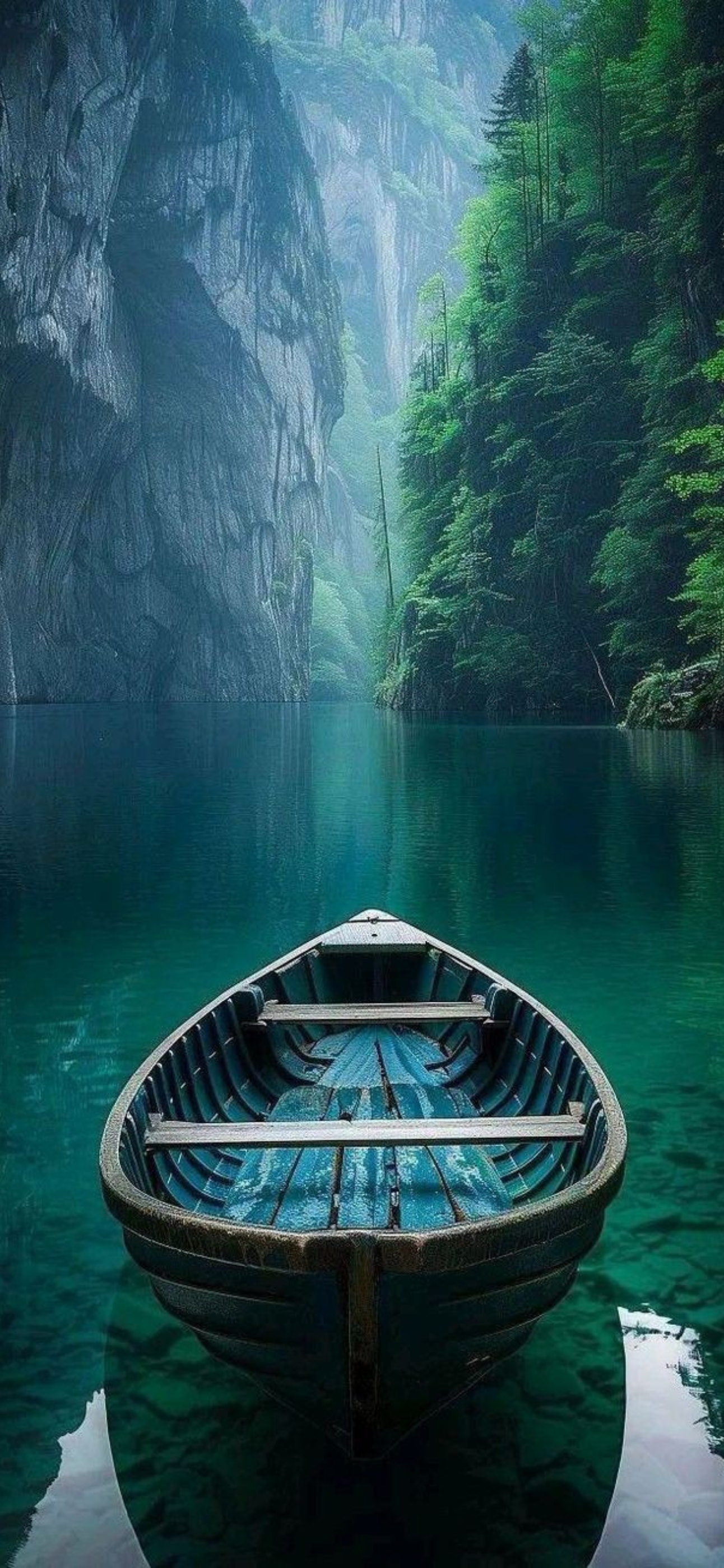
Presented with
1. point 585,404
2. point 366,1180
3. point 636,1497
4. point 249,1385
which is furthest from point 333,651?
point 636,1497

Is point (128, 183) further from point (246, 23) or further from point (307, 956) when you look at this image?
point (307, 956)

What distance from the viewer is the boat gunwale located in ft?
8.71

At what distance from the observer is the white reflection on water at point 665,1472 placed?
2891 millimetres

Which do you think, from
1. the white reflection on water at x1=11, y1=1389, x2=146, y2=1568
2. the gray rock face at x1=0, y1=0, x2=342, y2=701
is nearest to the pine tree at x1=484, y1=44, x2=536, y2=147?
the gray rock face at x1=0, y1=0, x2=342, y2=701

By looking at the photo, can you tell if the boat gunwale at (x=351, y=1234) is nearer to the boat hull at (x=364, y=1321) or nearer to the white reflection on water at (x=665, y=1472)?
the boat hull at (x=364, y=1321)

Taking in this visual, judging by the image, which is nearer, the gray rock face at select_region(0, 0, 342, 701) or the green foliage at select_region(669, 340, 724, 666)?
the green foliage at select_region(669, 340, 724, 666)

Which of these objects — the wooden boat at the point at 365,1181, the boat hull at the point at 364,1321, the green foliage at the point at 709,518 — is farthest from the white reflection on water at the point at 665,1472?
the green foliage at the point at 709,518

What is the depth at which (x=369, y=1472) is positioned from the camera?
10.3ft

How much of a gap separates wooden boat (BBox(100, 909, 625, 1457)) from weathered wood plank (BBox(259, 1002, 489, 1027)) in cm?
2

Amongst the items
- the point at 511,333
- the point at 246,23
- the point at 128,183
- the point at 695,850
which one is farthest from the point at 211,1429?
the point at 246,23

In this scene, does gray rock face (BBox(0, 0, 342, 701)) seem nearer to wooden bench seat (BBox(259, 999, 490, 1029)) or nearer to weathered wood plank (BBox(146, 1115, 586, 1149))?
wooden bench seat (BBox(259, 999, 490, 1029))

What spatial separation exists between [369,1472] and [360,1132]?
103 cm

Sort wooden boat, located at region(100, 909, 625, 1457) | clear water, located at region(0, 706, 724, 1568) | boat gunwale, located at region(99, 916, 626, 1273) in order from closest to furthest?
boat gunwale, located at region(99, 916, 626, 1273) < wooden boat, located at region(100, 909, 625, 1457) < clear water, located at region(0, 706, 724, 1568)

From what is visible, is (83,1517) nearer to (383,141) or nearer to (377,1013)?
(377,1013)
